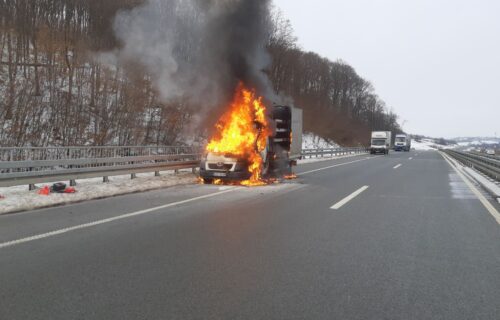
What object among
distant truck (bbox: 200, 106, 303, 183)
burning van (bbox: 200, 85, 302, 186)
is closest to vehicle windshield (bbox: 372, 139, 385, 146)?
distant truck (bbox: 200, 106, 303, 183)

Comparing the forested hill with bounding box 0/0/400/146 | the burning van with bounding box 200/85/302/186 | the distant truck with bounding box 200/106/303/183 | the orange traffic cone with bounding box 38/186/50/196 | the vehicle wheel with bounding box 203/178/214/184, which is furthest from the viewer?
the forested hill with bounding box 0/0/400/146

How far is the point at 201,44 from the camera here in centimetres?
1698

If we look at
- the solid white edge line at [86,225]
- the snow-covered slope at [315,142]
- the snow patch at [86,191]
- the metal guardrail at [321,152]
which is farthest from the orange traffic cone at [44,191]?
the snow-covered slope at [315,142]

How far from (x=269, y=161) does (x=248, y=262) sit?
10464mm

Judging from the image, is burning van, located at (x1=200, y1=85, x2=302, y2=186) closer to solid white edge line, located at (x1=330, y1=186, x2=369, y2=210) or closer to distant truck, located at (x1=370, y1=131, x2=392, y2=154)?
solid white edge line, located at (x1=330, y1=186, x2=369, y2=210)

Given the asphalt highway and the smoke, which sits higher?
the smoke

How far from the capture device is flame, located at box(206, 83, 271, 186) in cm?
1390

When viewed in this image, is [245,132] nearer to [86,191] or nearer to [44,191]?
[86,191]

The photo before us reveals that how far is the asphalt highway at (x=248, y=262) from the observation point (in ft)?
11.1

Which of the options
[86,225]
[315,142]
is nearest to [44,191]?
[86,225]

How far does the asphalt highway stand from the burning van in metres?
4.55

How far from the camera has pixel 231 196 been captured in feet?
35.0

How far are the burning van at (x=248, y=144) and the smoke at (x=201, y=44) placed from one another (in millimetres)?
948

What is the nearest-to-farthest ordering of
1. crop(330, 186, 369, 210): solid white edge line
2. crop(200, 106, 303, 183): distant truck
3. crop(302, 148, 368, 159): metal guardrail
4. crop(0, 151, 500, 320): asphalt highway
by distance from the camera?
crop(0, 151, 500, 320): asphalt highway < crop(330, 186, 369, 210): solid white edge line < crop(200, 106, 303, 183): distant truck < crop(302, 148, 368, 159): metal guardrail
